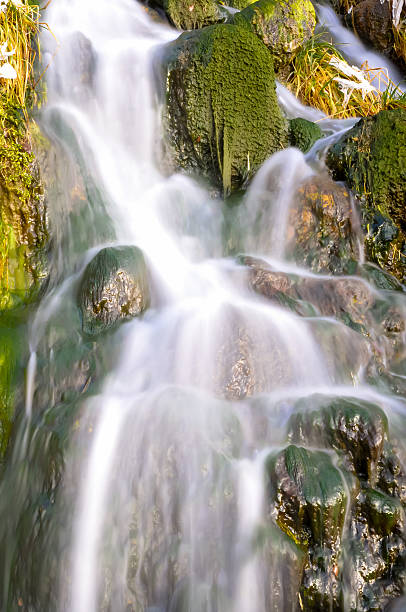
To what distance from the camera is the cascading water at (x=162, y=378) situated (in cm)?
228

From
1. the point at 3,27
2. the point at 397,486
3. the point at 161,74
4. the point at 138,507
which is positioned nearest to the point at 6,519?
the point at 138,507

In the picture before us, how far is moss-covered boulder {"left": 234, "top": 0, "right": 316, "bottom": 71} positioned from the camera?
6215mm

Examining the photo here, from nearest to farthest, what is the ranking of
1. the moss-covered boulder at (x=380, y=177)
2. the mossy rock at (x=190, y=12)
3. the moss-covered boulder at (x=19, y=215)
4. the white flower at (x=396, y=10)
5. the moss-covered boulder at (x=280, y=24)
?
the moss-covered boulder at (x=19, y=215) < the moss-covered boulder at (x=380, y=177) < the moss-covered boulder at (x=280, y=24) < the mossy rock at (x=190, y=12) < the white flower at (x=396, y=10)

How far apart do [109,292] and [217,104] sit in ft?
8.44

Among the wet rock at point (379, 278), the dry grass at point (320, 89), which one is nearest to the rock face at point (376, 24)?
the dry grass at point (320, 89)

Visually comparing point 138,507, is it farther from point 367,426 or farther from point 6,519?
point 367,426

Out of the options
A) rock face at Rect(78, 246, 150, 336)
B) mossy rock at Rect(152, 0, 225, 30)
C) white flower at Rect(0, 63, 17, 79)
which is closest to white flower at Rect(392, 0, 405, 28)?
mossy rock at Rect(152, 0, 225, 30)

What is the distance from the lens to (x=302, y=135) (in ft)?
17.8

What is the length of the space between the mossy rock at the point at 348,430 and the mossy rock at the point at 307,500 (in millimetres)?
192

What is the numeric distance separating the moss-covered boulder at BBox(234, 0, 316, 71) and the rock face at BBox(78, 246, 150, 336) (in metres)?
4.29

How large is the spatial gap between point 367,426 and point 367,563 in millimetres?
626

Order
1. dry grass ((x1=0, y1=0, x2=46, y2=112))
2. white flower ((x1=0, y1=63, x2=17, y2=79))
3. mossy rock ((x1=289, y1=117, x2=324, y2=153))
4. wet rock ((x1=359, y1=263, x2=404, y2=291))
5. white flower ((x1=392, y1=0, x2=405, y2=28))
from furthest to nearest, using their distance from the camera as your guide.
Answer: white flower ((x1=392, y1=0, x2=405, y2=28)) → mossy rock ((x1=289, y1=117, x2=324, y2=153)) → wet rock ((x1=359, y1=263, x2=404, y2=291)) → dry grass ((x1=0, y1=0, x2=46, y2=112)) → white flower ((x1=0, y1=63, x2=17, y2=79))

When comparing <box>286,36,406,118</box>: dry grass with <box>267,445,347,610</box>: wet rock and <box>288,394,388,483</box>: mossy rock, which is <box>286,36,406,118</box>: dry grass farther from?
<box>267,445,347,610</box>: wet rock

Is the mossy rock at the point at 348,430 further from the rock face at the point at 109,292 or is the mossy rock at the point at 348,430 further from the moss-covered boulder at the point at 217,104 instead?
the moss-covered boulder at the point at 217,104
